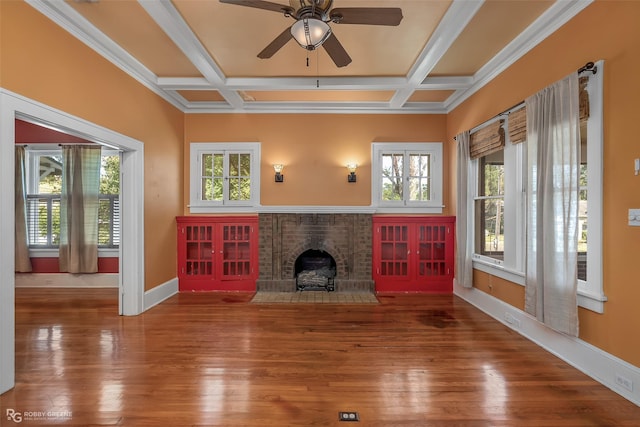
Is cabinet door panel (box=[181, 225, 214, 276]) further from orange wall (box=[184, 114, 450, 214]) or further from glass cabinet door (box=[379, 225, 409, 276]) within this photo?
glass cabinet door (box=[379, 225, 409, 276])

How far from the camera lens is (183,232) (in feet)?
16.3

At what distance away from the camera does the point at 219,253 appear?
197 inches

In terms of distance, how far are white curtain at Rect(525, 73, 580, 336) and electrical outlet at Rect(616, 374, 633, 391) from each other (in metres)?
0.36

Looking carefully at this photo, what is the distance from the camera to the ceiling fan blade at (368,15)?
2.03m

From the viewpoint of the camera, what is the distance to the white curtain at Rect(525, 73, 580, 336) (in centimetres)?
243

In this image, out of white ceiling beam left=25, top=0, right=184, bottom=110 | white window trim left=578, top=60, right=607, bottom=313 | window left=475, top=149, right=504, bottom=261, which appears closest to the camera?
white window trim left=578, top=60, right=607, bottom=313

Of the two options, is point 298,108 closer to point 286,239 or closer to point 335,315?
point 286,239

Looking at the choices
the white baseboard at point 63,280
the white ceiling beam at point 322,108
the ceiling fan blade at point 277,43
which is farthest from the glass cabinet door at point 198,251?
the ceiling fan blade at point 277,43

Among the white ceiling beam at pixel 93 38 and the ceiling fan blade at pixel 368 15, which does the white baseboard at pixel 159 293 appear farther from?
the ceiling fan blade at pixel 368 15

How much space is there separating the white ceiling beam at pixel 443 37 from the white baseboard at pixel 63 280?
19.6 feet

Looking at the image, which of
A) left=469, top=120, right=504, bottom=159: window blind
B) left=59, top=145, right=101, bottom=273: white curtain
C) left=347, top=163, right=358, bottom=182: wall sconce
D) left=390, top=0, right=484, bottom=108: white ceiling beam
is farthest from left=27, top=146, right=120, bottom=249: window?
left=469, top=120, right=504, bottom=159: window blind

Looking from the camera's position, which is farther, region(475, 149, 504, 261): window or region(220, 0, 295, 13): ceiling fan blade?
region(475, 149, 504, 261): window

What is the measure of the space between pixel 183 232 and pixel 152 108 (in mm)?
2032

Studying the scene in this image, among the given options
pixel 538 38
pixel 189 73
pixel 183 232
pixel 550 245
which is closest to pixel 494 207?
pixel 550 245
